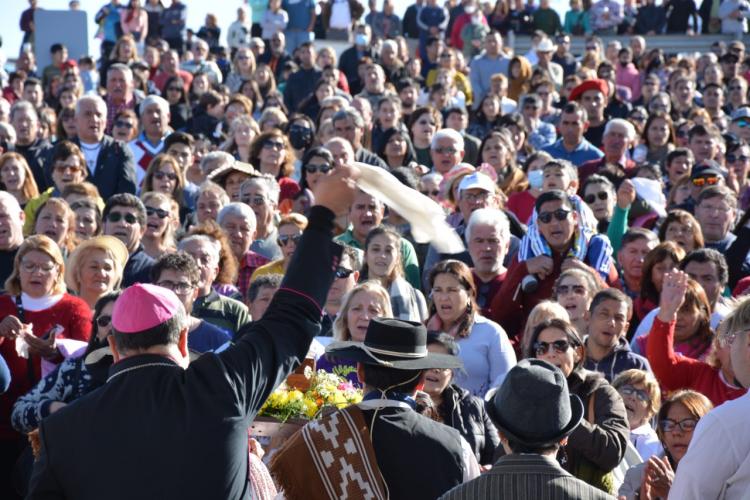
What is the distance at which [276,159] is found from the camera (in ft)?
38.2

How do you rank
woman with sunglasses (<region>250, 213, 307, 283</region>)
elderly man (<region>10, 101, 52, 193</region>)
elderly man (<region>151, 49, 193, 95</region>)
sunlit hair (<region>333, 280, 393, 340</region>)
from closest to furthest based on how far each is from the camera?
1. sunlit hair (<region>333, 280, 393, 340</region>)
2. woman with sunglasses (<region>250, 213, 307, 283</region>)
3. elderly man (<region>10, 101, 52, 193</region>)
4. elderly man (<region>151, 49, 193, 95</region>)

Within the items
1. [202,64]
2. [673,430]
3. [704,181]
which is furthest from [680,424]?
[202,64]

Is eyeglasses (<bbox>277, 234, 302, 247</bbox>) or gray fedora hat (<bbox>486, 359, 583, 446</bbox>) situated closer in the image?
gray fedora hat (<bbox>486, 359, 583, 446</bbox>)

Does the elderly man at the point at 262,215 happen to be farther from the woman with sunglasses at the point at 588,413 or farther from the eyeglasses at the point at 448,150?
the woman with sunglasses at the point at 588,413

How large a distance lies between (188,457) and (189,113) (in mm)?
12890

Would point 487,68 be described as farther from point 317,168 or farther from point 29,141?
point 317,168

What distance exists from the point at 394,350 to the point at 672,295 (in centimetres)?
271

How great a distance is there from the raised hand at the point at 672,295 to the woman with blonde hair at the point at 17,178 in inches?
231

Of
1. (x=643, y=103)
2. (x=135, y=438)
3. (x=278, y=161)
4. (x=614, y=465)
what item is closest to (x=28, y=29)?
(x=643, y=103)

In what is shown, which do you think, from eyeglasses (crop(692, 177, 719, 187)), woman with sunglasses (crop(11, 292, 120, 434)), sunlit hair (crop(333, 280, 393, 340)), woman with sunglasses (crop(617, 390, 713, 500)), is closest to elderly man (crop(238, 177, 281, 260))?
sunlit hair (crop(333, 280, 393, 340))

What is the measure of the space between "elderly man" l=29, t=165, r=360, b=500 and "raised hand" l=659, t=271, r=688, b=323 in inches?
144

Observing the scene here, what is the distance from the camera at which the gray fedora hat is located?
12.4 feet

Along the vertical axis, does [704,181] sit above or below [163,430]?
below

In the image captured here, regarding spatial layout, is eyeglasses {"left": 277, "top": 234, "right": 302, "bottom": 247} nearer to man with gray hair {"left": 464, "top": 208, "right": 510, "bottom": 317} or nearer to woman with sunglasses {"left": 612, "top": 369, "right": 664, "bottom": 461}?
man with gray hair {"left": 464, "top": 208, "right": 510, "bottom": 317}
